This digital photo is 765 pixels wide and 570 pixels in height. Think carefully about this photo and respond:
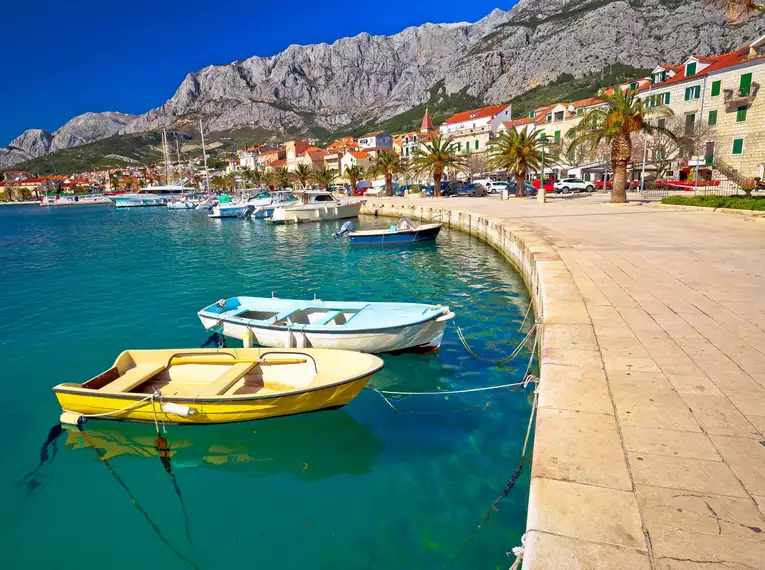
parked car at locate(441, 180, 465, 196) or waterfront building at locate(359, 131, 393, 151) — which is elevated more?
waterfront building at locate(359, 131, 393, 151)

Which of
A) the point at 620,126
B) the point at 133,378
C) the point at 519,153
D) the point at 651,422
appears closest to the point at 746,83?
the point at 519,153

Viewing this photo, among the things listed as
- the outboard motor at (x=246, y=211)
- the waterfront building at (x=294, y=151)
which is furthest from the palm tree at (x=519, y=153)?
the waterfront building at (x=294, y=151)

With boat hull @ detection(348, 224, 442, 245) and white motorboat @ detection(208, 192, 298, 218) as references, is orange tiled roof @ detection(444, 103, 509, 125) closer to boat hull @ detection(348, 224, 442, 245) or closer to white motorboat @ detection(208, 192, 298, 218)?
white motorboat @ detection(208, 192, 298, 218)

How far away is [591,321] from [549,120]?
69.9 meters

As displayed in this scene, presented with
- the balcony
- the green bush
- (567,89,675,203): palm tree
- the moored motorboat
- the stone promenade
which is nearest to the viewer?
the stone promenade

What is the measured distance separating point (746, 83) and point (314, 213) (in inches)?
1568

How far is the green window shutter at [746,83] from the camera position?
125 feet

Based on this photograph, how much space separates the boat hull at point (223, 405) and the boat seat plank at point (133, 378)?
278 millimetres

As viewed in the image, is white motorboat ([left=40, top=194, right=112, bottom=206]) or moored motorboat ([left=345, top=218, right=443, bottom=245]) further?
white motorboat ([left=40, top=194, right=112, bottom=206])

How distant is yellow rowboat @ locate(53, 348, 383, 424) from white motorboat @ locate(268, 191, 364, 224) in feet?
121

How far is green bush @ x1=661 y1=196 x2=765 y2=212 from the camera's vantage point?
63.9ft

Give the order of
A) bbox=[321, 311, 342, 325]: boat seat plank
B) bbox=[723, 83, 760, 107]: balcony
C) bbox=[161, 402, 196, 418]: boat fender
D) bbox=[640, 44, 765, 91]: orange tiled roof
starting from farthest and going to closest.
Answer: bbox=[640, 44, 765, 91]: orange tiled roof
bbox=[723, 83, 760, 107]: balcony
bbox=[321, 311, 342, 325]: boat seat plank
bbox=[161, 402, 196, 418]: boat fender

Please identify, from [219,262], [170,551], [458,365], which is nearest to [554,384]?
[458,365]

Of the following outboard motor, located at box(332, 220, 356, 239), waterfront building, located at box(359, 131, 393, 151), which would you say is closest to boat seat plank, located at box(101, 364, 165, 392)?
outboard motor, located at box(332, 220, 356, 239)
